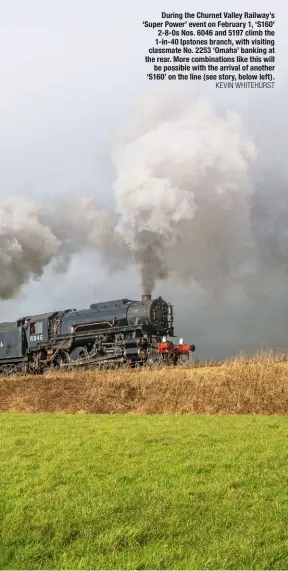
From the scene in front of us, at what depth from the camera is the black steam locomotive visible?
31.7m

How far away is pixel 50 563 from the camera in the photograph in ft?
17.5

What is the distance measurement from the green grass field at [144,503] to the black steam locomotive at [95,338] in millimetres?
19740

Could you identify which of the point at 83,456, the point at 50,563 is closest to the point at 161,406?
the point at 83,456

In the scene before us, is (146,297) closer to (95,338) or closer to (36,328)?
(95,338)

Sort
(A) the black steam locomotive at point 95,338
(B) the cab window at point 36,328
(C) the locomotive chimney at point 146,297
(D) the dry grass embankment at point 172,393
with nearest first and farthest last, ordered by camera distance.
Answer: (D) the dry grass embankment at point 172,393
(A) the black steam locomotive at point 95,338
(C) the locomotive chimney at point 146,297
(B) the cab window at point 36,328

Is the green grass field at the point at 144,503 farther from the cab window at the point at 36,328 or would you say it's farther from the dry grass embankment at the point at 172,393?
the cab window at the point at 36,328

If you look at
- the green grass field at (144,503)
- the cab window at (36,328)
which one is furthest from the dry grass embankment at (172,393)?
the cab window at (36,328)

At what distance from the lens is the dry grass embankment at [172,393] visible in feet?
68.5

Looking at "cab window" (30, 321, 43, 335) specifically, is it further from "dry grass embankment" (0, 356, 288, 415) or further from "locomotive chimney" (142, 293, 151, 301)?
"dry grass embankment" (0, 356, 288, 415)

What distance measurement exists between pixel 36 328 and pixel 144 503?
1267 inches

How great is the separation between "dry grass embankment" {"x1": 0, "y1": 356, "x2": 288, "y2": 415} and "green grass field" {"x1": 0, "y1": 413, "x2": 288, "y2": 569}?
9.07 m

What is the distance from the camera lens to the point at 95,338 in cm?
3372

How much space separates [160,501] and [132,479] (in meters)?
1.27

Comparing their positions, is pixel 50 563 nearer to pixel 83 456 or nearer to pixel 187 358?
pixel 83 456
